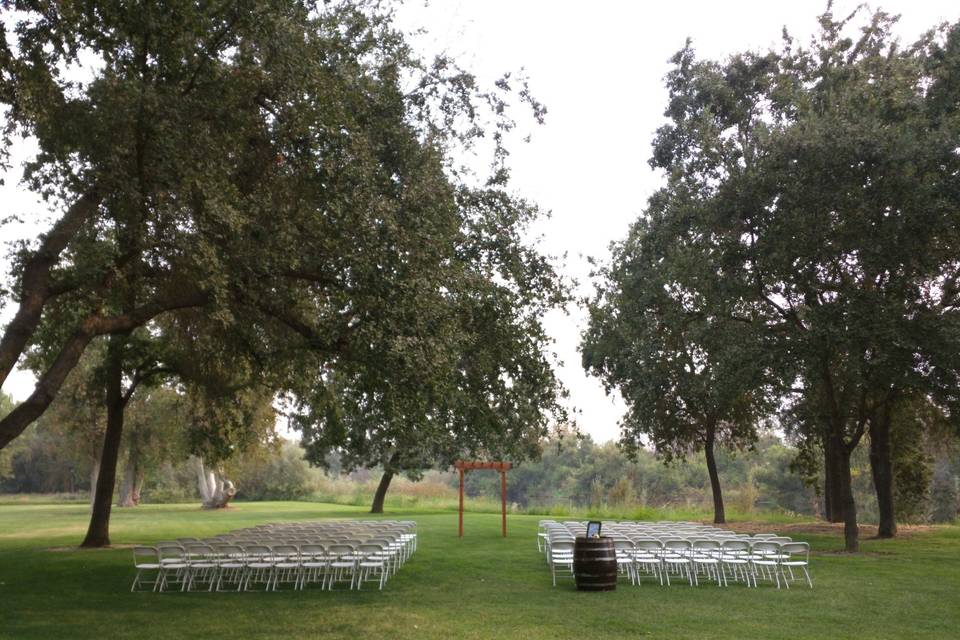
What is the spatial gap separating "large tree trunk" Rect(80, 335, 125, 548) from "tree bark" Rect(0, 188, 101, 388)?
8.50m

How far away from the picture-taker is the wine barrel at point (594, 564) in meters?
12.5

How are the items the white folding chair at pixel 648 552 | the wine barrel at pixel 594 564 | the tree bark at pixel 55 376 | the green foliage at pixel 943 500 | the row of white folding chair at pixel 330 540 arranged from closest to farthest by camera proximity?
the tree bark at pixel 55 376, the wine barrel at pixel 594 564, the white folding chair at pixel 648 552, the row of white folding chair at pixel 330 540, the green foliage at pixel 943 500

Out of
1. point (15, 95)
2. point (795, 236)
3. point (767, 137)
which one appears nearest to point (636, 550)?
point (795, 236)

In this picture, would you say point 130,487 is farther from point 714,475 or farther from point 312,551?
point 312,551

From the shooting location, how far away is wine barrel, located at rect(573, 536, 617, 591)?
41.1ft

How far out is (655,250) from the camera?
22703mm

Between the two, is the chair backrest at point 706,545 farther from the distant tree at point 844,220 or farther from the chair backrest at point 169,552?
the chair backrest at point 169,552

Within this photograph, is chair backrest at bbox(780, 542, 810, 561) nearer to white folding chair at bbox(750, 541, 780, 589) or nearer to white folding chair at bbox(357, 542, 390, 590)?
white folding chair at bbox(750, 541, 780, 589)

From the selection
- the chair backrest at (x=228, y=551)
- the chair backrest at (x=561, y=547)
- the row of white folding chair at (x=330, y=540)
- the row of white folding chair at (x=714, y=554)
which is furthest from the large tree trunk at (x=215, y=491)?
the row of white folding chair at (x=714, y=554)

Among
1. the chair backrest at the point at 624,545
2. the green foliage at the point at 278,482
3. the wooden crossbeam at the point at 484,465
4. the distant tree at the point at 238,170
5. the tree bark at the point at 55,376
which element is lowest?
the green foliage at the point at 278,482

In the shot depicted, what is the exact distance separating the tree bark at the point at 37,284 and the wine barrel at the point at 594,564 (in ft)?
28.3

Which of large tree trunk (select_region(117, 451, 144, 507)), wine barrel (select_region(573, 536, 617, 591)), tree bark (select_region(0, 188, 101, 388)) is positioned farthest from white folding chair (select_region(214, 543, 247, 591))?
large tree trunk (select_region(117, 451, 144, 507))

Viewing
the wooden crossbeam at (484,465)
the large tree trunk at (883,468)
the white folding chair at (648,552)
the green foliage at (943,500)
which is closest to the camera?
the white folding chair at (648,552)

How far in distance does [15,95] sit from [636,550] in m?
11.8
